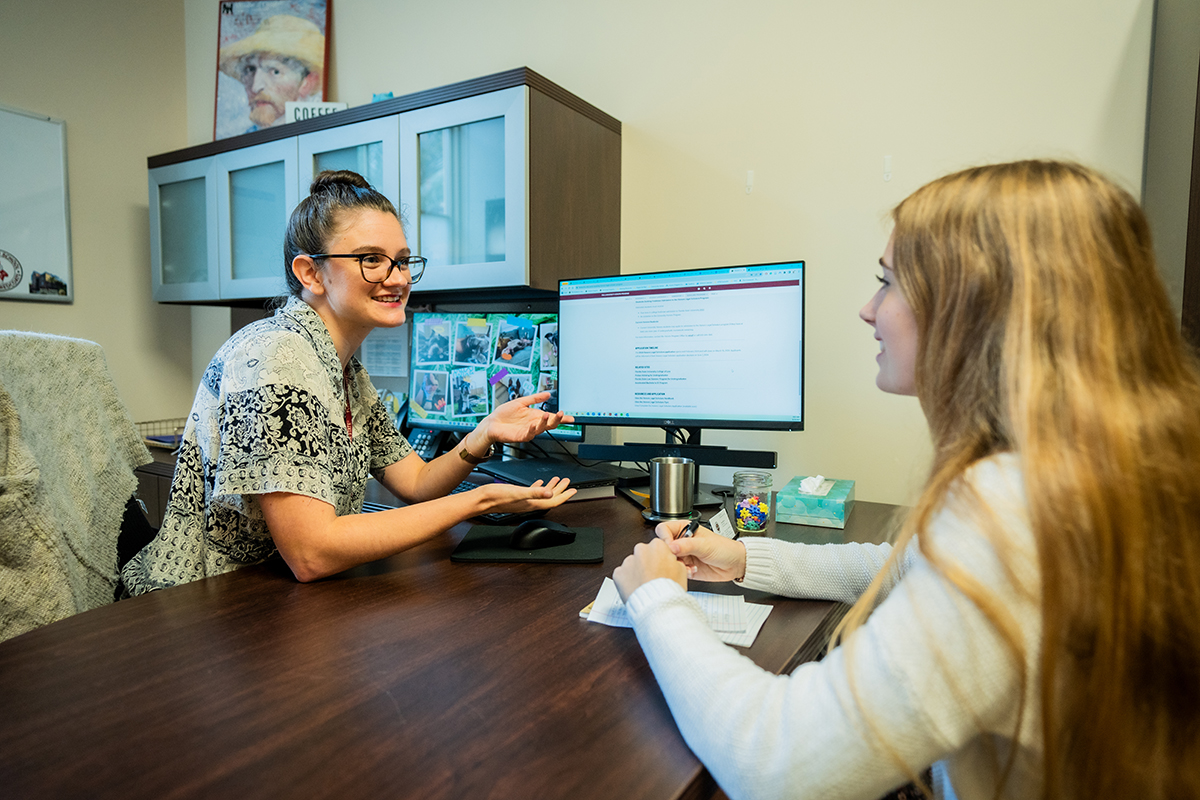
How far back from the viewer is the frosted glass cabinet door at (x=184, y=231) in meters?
2.28

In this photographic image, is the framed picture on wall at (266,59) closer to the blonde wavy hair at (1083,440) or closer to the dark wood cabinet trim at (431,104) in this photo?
the dark wood cabinet trim at (431,104)

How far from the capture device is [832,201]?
1619 mm

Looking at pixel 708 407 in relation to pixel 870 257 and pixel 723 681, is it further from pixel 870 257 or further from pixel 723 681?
pixel 723 681

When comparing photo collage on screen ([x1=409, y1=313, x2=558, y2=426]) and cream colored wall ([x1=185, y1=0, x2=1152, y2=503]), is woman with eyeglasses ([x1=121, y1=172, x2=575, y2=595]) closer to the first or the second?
photo collage on screen ([x1=409, y1=313, x2=558, y2=426])

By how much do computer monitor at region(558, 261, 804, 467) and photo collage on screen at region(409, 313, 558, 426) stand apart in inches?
9.7

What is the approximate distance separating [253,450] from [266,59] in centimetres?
217

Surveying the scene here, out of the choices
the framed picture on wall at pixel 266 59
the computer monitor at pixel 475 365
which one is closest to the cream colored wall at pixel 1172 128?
the computer monitor at pixel 475 365

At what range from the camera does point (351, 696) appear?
622 mm

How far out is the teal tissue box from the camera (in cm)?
127

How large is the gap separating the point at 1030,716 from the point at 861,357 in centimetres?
121

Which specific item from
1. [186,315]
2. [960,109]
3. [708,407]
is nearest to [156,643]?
[708,407]

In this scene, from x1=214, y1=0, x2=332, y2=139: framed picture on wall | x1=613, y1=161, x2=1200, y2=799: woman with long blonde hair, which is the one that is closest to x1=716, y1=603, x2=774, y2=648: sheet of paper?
x1=613, y1=161, x2=1200, y2=799: woman with long blonde hair

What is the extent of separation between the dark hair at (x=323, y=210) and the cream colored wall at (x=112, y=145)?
5.75ft

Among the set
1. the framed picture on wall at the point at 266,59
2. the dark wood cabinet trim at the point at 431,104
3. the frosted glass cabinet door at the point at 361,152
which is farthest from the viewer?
the framed picture on wall at the point at 266,59
